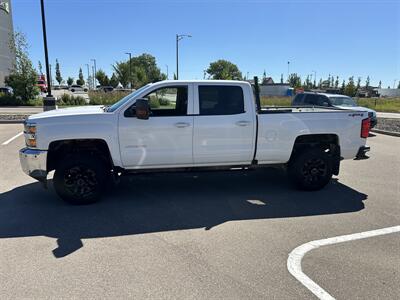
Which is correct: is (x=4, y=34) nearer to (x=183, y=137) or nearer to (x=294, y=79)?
(x=183, y=137)

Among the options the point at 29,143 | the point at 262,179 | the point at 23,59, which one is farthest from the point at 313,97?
the point at 23,59

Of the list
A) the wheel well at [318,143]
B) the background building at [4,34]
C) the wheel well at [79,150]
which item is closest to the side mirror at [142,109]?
the wheel well at [79,150]

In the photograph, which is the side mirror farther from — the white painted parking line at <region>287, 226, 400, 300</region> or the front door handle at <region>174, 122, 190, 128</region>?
the white painted parking line at <region>287, 226, 400, 300</region>

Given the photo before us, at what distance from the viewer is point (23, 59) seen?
76.2ft

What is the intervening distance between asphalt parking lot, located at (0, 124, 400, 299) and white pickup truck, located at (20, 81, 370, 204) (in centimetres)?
52

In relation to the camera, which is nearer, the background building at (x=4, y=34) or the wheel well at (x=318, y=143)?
the wheel well at (x=318, y=143)

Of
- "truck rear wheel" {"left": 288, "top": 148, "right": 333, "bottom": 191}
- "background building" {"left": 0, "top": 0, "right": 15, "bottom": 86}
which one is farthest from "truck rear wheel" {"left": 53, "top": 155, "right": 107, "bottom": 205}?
"background building" {"left": 0, "top": 0, "right": 15, "bottom": 86}

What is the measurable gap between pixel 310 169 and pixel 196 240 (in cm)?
291

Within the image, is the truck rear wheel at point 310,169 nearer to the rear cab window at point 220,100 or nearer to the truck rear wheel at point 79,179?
the rear cab window at point 220,100

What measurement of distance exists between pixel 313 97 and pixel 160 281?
12843mm

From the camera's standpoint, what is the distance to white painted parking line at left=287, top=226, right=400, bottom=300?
3.10m

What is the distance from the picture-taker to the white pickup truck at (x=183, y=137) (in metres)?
5.11

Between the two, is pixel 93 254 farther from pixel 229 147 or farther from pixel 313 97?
pixel 313 97

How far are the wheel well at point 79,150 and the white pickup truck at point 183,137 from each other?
2cm
